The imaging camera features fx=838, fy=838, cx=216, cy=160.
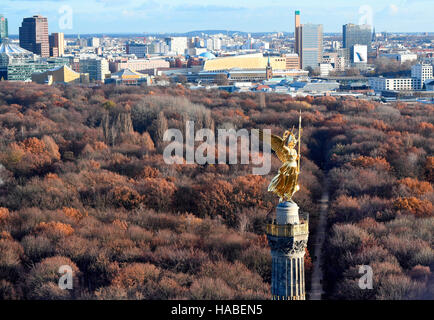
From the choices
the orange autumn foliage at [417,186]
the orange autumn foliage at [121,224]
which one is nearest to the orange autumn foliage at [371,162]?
the orange autumn foliage at [417,186]

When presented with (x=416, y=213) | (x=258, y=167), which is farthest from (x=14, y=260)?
(x=258, y=167)

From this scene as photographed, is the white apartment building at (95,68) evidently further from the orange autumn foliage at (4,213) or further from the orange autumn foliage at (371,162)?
the orange autumn foliage at (4,213)

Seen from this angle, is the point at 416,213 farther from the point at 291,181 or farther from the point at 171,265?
the point at 291,181

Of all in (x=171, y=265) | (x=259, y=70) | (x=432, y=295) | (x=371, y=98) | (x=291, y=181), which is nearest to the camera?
(x=291, y=181)

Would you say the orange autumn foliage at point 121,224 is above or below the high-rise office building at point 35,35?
below

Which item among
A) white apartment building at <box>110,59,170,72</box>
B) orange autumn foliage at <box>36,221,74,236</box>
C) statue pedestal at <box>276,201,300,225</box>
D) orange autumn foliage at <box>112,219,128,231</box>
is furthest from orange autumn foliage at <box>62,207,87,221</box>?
white apartment building at <box>110,59,170,72</box>

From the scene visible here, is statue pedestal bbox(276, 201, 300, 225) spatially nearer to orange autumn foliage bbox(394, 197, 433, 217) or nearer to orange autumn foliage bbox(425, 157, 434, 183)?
orange autumn foliage bbox(394, 197, 433, 217)

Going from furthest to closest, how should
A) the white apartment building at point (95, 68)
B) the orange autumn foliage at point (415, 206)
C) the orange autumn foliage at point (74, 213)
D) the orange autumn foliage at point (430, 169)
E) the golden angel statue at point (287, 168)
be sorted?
the white apartment building at point (95, 68), the orange autumn foliage at point (430, 169), the orange autumn foliage at point (74, 213), the orange autumn foliage at point (415, 206), the golden angel statue at point (287, 168)
